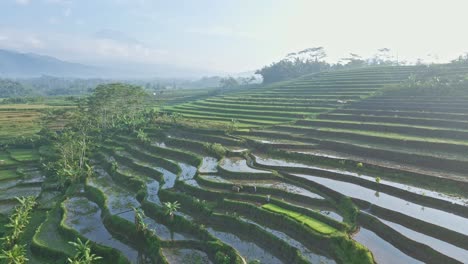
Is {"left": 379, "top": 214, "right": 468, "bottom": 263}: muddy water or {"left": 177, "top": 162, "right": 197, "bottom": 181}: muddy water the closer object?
{"left": 379, "top": 214, "right": 468, "bottom": 263}: muddy water

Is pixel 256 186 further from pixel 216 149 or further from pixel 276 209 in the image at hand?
pixel 216 149

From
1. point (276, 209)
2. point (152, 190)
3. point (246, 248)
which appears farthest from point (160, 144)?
point (246, 248)

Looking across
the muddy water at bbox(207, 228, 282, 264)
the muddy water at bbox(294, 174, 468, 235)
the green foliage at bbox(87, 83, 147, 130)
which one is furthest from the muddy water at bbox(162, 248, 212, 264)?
the green foliage at bbox(87, 83, 147, 130)

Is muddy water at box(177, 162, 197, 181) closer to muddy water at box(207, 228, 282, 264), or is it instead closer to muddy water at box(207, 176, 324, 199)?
muddy water at box(207, 176, 324, 199)

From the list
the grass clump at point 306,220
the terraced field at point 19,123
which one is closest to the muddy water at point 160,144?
the grass clump at point 306,220

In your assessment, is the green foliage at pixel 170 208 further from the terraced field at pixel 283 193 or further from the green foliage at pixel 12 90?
the green foliage at pixel 12 90

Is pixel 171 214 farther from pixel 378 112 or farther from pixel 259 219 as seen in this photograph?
pixel 378 112

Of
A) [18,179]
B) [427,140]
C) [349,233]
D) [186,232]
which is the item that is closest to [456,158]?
[427,140]
